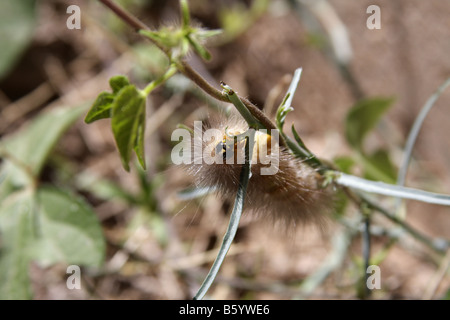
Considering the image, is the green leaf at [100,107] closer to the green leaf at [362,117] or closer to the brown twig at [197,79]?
the brown twig at [197,79]

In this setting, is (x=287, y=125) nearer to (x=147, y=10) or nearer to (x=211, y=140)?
(x=147, y=10)

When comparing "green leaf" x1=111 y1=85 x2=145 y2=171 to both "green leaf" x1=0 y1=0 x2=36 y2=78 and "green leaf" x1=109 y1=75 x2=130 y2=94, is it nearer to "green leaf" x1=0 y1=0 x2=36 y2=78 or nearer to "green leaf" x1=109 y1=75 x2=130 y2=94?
"green leaf" x1=109 y1=75 x2=130 y2=94

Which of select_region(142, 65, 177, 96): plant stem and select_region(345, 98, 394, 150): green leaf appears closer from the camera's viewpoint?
select_region(142, 65, 177, 96): plant stem

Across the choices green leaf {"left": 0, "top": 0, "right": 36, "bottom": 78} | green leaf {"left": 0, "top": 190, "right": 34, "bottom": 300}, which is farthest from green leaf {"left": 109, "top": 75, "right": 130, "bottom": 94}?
green leaf {"left": 0, "top": 0, "right": 36, "bottom": 78}

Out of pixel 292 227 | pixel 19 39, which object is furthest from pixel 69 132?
pixel 292 227

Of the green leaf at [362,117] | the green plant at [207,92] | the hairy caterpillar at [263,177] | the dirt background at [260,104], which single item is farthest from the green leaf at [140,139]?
the green leaf at [362,117]
